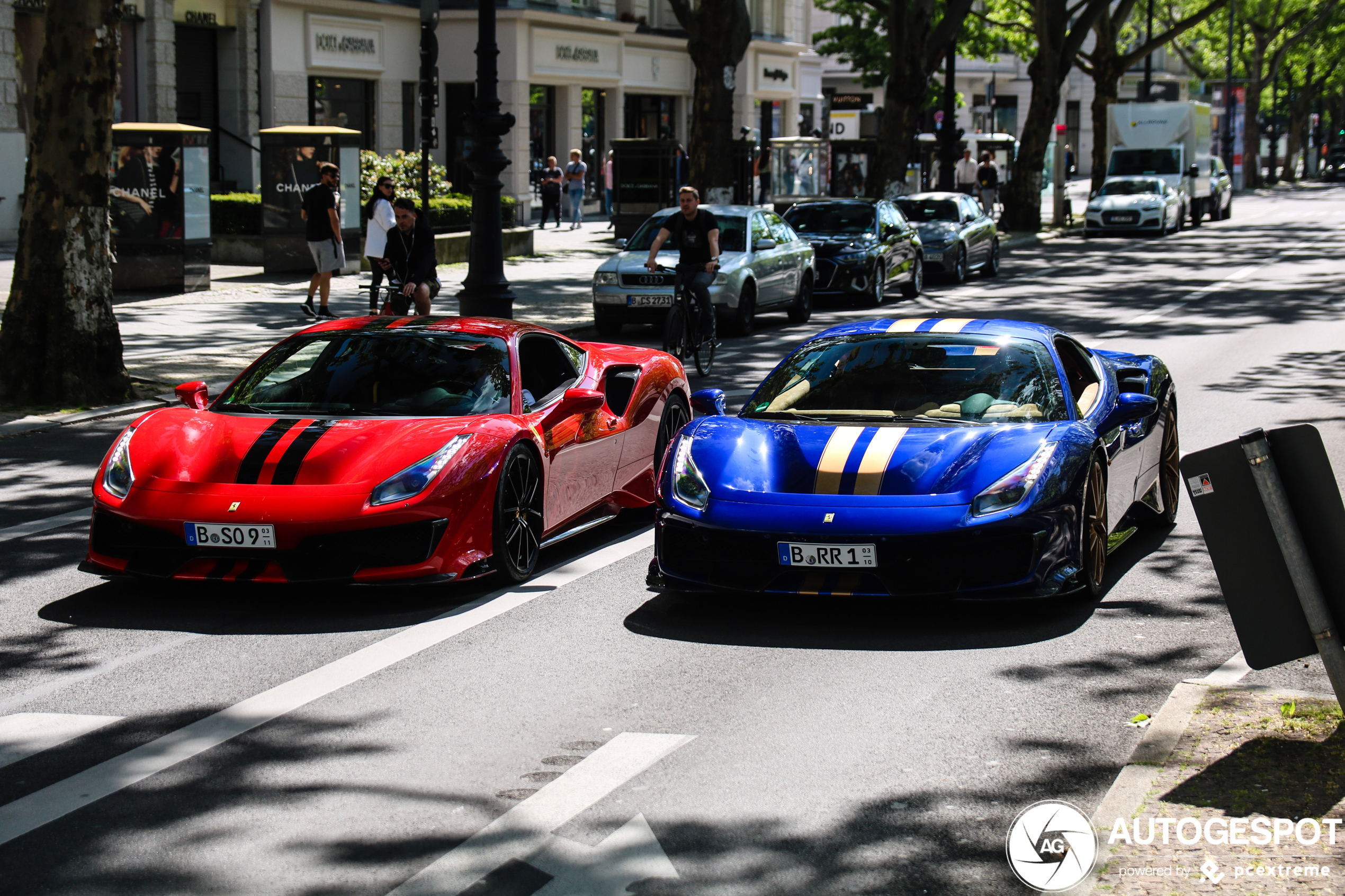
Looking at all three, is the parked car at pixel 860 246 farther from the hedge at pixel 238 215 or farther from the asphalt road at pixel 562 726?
the asphalt road at pixel 562 726

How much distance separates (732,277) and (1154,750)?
1529 cm

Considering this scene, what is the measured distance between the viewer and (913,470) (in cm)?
695

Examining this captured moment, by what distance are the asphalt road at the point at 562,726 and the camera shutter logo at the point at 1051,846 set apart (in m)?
0.07

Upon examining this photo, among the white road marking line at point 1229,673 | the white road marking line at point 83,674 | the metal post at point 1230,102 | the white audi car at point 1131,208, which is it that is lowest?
the white road marking line at point 83,674

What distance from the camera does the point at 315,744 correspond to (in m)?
5.46

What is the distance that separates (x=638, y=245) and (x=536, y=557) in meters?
13.5

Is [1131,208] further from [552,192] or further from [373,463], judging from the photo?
[373,463]

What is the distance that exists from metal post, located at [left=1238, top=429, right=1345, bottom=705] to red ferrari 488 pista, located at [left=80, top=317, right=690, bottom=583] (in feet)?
11.8

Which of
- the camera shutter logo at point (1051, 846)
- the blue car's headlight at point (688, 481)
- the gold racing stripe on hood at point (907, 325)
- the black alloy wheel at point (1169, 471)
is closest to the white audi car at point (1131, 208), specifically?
the black alloy wheel at point (1169, 471)

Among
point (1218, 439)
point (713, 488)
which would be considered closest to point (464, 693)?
point (713, 488)

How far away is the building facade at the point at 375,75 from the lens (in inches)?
1289

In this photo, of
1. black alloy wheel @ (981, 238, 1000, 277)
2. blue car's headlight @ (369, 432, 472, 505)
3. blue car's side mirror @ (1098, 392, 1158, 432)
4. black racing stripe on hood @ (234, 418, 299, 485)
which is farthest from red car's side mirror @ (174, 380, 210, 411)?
black alloy wheel @ (981, 238, 1000, 277)

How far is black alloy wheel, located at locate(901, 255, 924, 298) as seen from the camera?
26031mm

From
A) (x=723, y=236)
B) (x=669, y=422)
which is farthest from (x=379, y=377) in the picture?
(x=723, y=236)
